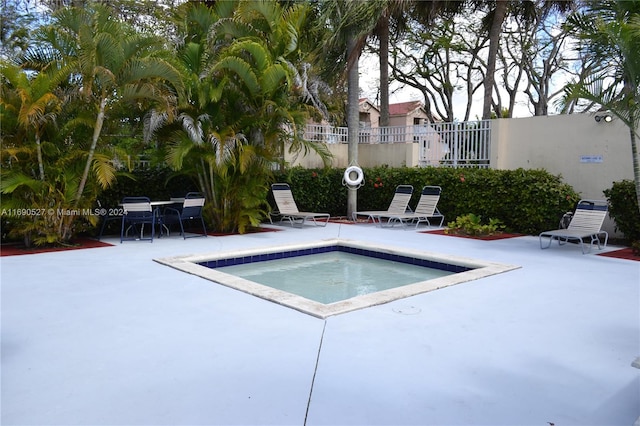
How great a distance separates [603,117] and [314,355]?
9627mm

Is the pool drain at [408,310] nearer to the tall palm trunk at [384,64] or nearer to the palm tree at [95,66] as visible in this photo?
the palm tree at [95,66]

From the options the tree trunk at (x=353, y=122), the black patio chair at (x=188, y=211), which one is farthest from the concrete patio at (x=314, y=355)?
the tree trunk at (x=353, y=122)

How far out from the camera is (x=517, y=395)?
3.29 metres

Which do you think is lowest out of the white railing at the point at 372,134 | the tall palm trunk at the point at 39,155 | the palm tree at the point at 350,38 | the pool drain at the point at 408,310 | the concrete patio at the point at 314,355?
the concrete patio at the point at 314,355

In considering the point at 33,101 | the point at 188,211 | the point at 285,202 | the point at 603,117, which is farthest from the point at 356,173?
the point at 33,101

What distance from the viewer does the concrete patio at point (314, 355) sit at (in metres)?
3.08

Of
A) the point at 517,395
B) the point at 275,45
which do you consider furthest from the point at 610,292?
the point at 275,45

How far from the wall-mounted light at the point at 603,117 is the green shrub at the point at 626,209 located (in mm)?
2024

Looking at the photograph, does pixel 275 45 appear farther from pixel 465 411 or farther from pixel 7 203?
pixel 465 411

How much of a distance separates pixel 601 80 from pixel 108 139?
808 centimetres

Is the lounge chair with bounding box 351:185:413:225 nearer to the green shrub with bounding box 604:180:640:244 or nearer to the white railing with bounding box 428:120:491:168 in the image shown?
the white railing with bounding box 428:120:491:168

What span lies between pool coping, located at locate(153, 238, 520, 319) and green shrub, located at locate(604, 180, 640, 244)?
3.23 meters

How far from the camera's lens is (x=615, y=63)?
6023 mm

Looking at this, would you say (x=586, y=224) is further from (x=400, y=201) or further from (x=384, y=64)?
(x=384, y=64)
